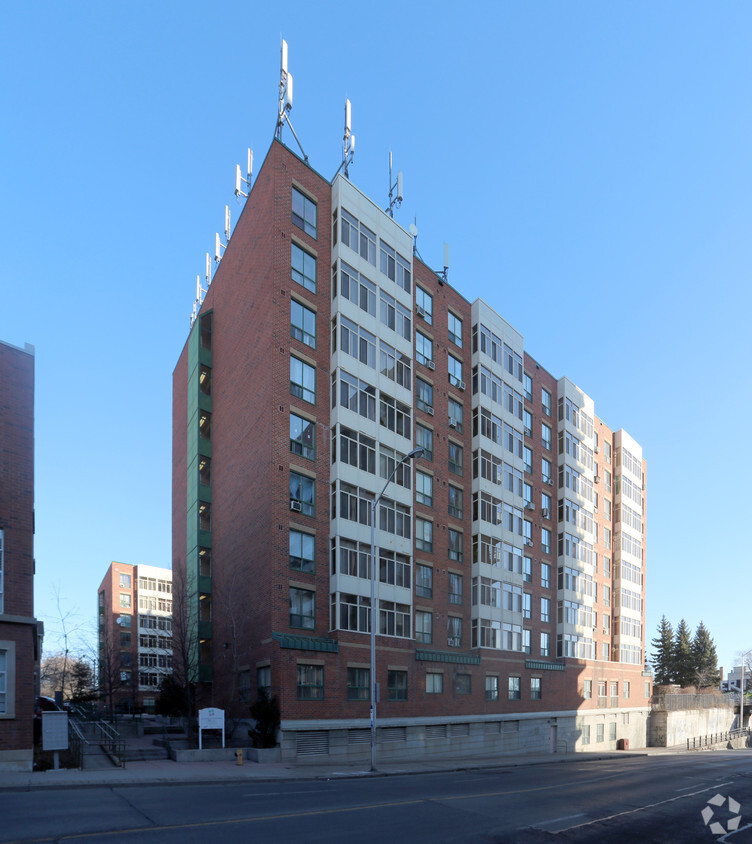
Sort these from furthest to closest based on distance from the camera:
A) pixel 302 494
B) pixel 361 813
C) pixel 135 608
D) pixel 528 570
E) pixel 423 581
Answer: pixel 135 608, pixel 528 570, pixel 423 581, pixel 302 494, pixel 361 813

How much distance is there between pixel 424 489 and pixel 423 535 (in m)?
2.54

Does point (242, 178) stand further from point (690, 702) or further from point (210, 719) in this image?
point (690, 702)

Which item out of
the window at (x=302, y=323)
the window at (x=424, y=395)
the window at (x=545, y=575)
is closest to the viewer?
the window at (x=302, y=323)

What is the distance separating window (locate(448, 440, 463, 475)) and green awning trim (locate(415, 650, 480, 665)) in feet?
34.5

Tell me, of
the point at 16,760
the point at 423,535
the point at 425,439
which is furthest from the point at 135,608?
the point at 16,760

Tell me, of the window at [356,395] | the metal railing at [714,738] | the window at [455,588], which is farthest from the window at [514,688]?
the metal railing at [714,738]

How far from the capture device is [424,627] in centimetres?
4266

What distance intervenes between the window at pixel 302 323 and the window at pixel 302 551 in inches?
360

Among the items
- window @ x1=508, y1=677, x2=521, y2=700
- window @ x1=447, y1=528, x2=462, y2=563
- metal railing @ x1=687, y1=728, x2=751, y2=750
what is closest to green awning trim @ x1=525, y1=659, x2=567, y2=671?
window @ x1=508, y1=677, x2=521, y2=700

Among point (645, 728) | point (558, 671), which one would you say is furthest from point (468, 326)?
point (645, 728)

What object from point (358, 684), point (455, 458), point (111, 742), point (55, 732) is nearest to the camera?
point (55, 732)

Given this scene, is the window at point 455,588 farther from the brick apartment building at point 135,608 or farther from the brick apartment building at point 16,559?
the brick apartment building at point 135,608

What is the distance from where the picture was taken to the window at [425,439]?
143 feet

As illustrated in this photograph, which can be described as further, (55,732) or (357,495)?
(357,495)
